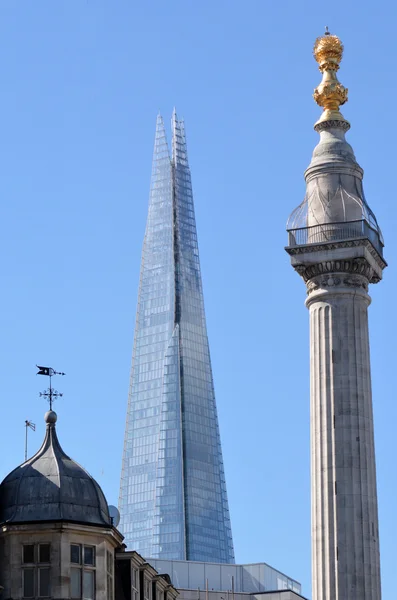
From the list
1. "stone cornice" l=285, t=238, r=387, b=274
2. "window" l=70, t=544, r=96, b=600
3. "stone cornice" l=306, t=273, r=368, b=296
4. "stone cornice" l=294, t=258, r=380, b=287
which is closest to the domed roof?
"window" l=70, t=544, r=96, b=600

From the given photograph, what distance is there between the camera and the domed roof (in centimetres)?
5269

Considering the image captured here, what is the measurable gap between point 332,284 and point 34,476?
35307 millimetres

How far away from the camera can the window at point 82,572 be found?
52.1 m

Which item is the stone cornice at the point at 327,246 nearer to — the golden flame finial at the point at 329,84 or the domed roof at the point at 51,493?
the golden flame finial at the point at 329,84

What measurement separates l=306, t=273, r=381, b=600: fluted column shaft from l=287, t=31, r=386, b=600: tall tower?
47 mm

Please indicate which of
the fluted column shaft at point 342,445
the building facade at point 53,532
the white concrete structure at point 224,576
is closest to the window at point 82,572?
the building facade at point 53,532

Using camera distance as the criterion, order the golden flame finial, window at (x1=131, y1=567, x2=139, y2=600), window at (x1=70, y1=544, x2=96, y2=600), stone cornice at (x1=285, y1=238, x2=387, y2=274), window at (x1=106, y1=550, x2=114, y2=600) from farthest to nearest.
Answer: the golden flame finial
stone cornice at (x1=285, y1=238, x2=387, y2=274)
window at (x1=131, y1=567, x2=139, y2=600)
window at (x1=106, y1=550, x2=114, y2=600)
window at (x1=70, y1=544, x2=96, y2=600)

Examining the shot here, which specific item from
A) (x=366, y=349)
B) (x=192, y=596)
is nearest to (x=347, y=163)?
(x=366, y=349)

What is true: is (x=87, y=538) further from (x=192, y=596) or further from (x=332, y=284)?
(x=192, y=596)

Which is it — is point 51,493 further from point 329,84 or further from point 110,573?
point 329,84

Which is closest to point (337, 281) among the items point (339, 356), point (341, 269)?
point (341, 269)

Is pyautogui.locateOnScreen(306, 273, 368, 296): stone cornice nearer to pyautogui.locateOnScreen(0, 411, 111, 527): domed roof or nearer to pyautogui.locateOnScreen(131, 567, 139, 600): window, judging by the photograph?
pyautogui.locateOnScreen(131, 567, 139, 600): window

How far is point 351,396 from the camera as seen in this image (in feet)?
275

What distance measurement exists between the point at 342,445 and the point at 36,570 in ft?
108
